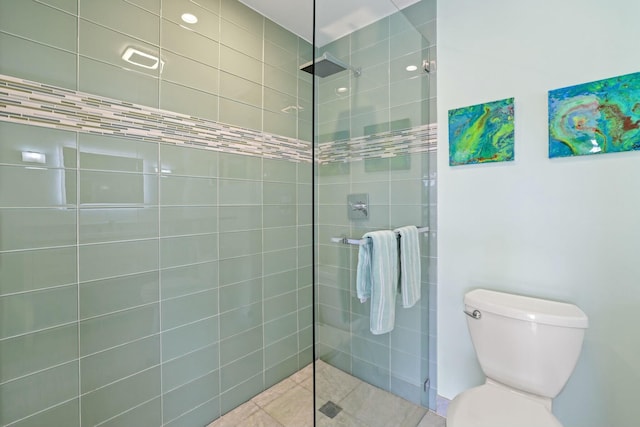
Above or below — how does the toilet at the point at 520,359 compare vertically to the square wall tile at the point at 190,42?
below

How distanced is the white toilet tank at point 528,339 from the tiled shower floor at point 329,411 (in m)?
0.55

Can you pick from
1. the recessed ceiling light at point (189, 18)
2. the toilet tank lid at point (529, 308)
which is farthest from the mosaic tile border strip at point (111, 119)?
the toilet tank lid at point (529, 308)

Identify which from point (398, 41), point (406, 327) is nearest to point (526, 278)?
point (406, 327)

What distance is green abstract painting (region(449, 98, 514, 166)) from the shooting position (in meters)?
1.46

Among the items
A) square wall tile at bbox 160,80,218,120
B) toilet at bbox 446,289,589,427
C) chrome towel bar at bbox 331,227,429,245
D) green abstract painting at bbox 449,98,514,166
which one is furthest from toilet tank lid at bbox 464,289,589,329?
square wall tile at bbox 160,80,218,120

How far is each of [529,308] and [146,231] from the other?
181 cm

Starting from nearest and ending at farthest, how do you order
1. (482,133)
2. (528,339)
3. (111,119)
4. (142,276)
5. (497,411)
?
(497,411), (528,339), (111,119), (142,276), (482,133)

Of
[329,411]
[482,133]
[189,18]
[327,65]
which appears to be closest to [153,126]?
[189,18]

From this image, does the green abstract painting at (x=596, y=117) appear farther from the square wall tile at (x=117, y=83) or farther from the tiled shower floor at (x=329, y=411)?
the square wall tile at (x=117, y=83)

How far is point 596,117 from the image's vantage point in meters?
1.24

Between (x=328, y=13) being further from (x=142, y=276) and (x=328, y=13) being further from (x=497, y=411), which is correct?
(x=497, y=411)

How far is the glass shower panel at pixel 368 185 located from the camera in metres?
1.31

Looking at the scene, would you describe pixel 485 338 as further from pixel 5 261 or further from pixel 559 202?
pixel 5 261

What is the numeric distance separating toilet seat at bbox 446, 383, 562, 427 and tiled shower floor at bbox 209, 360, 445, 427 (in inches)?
16.8
